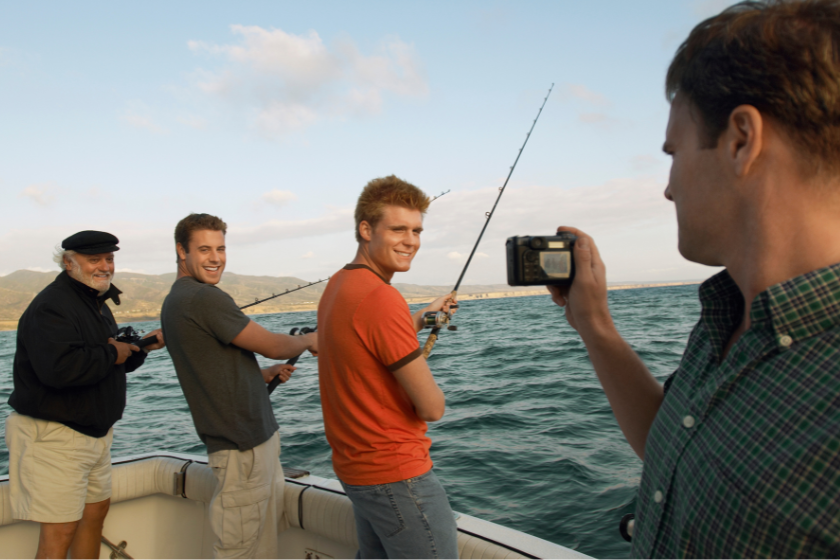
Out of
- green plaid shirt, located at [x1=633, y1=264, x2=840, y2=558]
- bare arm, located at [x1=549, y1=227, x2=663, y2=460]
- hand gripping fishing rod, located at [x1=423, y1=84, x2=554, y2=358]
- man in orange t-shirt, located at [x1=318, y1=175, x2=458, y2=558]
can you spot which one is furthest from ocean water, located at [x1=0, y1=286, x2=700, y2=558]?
green plaid shirt, located at [x1=633, y1=264, x2=840, y2=558]

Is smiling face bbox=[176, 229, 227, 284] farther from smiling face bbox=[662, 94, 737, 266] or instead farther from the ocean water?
the ocean water

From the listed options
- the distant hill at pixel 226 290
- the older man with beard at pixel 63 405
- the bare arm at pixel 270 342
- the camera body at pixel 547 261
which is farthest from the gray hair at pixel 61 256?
the distant hill at pixel 226 290

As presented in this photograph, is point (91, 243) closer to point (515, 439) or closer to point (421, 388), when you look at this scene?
point (421, 388)

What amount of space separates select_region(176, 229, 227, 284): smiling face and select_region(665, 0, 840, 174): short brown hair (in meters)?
2.59

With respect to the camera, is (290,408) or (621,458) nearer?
(621,458)

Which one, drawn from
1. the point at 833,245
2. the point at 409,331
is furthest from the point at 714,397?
the point at 409,331

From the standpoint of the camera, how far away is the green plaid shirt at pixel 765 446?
1.96 ft

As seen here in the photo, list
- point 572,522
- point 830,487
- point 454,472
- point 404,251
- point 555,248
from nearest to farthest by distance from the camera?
point 830,487 < point 555,248 < point 404,251 < point 572,522 < point 454,472

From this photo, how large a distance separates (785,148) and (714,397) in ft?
1.14

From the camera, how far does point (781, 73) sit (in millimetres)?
698

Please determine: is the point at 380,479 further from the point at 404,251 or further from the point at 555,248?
the point at 555,248

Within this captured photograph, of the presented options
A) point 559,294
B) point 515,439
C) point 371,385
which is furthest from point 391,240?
point 515,439

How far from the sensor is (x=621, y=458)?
561 centimetres

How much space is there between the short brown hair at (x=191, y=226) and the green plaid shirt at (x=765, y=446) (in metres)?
2.66
